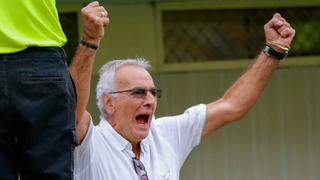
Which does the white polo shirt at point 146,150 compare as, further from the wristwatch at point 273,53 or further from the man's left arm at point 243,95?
the wristwatch at point 273,53

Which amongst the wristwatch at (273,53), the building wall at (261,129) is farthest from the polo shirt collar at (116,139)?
the building wall at (261,129)

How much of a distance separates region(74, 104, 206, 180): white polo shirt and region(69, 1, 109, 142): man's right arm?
0.46 m

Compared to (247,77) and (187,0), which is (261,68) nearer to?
(247,77)

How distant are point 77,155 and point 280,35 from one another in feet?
3.68

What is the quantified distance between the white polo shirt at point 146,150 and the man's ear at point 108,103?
56 millimetres

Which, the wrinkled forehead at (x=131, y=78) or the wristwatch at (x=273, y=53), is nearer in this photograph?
the wrinkled forehead at (x=131, y=78)

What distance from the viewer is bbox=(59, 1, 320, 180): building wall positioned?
6.49 meters

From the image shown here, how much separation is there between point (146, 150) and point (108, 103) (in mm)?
276

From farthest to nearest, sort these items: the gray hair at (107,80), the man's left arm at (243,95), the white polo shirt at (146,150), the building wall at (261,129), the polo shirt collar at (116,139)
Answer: the building wall at (261,129)
the man's left arm at (243,95)
the gray hair at (107,80)
the polo shirt collar at (116,139)
the white polo shirt at (146,150)

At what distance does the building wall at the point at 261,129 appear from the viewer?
6488 millimetres

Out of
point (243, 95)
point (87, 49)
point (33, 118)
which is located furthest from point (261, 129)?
point (33, 118)

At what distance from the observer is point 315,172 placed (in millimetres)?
6801

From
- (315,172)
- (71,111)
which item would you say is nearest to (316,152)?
(315,172)

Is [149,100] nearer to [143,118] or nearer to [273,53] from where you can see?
[143,118]
